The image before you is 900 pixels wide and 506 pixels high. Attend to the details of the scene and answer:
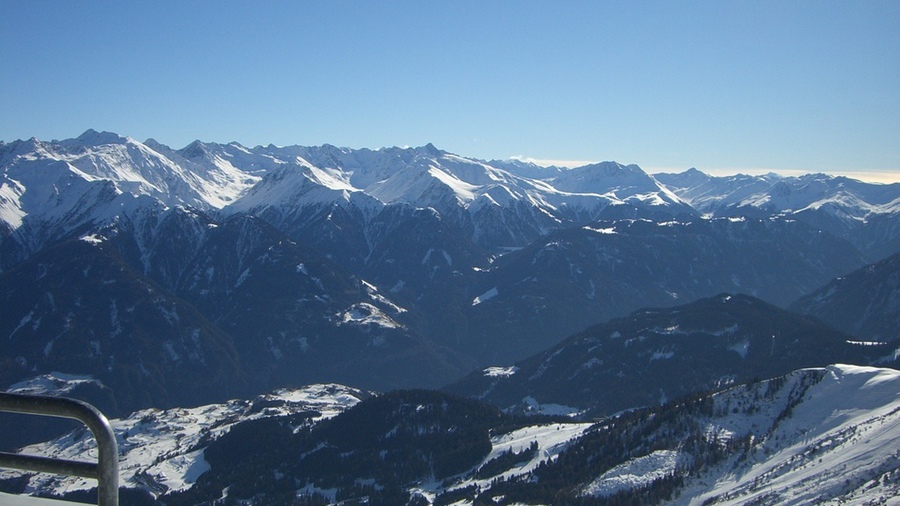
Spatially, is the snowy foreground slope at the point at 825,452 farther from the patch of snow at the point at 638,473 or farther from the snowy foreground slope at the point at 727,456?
the patch of snow at the point at 638,473

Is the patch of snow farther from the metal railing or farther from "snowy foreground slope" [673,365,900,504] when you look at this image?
the metal railing

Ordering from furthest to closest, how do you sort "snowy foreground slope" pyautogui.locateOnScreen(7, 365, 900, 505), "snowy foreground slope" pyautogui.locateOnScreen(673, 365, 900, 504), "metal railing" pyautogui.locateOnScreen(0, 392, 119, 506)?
"snowy foreground slope" pyautogui.locateOnScreen(7, 365, 900, 505) < "snowy foreground slope" pyautogui.locateOnScreen(673, 365, 900, 504) < "metal railing" pyautogui.locateOnScreen(0, 392, 119, 506)

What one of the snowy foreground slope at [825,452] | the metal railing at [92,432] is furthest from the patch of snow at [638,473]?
the metal railing at [92,432]

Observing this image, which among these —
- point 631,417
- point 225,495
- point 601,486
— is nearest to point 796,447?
point 601,486

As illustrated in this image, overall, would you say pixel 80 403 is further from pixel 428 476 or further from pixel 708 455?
pixel 428 476

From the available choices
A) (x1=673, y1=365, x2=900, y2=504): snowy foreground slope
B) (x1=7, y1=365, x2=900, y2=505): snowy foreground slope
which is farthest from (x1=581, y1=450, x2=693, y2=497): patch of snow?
(x1=673, y1=365, x2=900, y2=504): snowy foreground slope

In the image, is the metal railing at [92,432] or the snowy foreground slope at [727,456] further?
the snowy foreground slope at [727,456]

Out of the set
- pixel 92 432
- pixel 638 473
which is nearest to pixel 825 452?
pixel 638 473

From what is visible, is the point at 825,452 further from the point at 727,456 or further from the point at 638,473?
the point at 638,473

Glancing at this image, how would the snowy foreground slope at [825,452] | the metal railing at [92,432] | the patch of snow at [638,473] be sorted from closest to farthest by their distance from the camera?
1. the metal railing at [92,432]
2. the snowy foreground slope at [825,452]
3. the patch of snow at [638,473]
